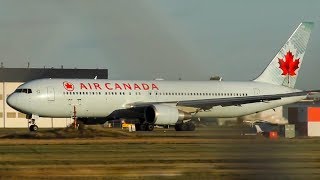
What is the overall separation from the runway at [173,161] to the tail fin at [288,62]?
40.1m

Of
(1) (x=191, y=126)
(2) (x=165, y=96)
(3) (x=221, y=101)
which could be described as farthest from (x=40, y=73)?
(1) (x=191, y=126)

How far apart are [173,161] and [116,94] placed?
40963 millimetres

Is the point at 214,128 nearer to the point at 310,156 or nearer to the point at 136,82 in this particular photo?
the point at 310,156

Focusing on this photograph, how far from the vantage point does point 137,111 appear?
278ft

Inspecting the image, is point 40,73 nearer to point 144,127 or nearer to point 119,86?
point 119,86

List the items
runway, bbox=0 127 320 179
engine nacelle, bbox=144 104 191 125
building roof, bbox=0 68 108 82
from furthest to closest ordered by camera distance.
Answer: building roof, bbox=0 68 108 82
engine nacelle, bbox=144 104 191 125
runway, bbox=0 127 320 179

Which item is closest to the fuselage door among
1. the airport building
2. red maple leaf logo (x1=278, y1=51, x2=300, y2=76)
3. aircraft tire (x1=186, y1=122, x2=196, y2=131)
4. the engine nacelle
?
the engine nacelle

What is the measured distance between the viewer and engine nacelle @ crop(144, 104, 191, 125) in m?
80.8

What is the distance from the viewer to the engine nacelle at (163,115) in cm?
8075

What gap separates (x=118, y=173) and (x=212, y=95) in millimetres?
55481

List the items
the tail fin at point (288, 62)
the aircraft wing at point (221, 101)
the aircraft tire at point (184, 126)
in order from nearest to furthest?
1. the aircraft tire at point (184, 126)
2. the aircraft wing at point (221, 101)
3. the tail fin at point (288, 62)

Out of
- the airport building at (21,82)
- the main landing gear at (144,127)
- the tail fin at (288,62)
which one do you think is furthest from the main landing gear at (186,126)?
the airport building at (21,82)

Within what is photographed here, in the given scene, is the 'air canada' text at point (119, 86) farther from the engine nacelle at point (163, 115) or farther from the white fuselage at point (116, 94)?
the engine nacelle at point (163, 115)

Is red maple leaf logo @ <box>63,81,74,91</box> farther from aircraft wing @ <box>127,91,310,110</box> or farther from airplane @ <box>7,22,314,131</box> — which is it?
aircraft wing @ <box>127,91,310,110</box>
